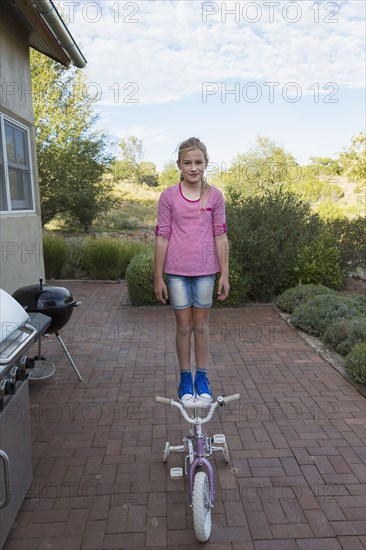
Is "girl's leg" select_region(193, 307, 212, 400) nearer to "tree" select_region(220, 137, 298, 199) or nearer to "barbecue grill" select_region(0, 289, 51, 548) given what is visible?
"barbecue grill" select_region(0, 289, 51, 548)

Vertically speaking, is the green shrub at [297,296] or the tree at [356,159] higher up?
the tree at [356,159]

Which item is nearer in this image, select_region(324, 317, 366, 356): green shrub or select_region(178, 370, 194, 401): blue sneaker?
select_region(178, 370, 194, 401): blue sneaker

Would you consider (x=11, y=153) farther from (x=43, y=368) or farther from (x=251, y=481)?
(x=251, y=481)

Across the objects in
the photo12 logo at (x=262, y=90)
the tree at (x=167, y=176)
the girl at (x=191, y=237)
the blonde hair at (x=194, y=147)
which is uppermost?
the tree at (x=167, y=176)

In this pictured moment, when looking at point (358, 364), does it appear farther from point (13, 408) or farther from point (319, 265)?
point (319, 265)

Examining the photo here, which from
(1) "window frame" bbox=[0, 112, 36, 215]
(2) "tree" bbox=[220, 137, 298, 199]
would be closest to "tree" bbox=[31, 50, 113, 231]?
(2) "tree" bbox=[220, 137, 298, 199]

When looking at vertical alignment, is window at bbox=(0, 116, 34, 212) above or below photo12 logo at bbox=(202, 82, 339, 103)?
below

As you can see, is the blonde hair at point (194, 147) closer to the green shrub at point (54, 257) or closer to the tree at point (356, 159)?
the green shrub at point (54, 257)

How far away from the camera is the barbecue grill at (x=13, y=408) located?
2049mm

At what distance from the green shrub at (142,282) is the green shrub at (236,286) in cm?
118

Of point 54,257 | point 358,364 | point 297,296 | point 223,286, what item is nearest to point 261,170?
point 54,257

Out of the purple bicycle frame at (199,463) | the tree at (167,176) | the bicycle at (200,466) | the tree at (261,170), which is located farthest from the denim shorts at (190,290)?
the tree at (167,176)

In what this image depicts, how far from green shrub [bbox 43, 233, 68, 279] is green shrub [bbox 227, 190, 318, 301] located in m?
5.05

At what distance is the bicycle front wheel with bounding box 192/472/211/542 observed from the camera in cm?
209
